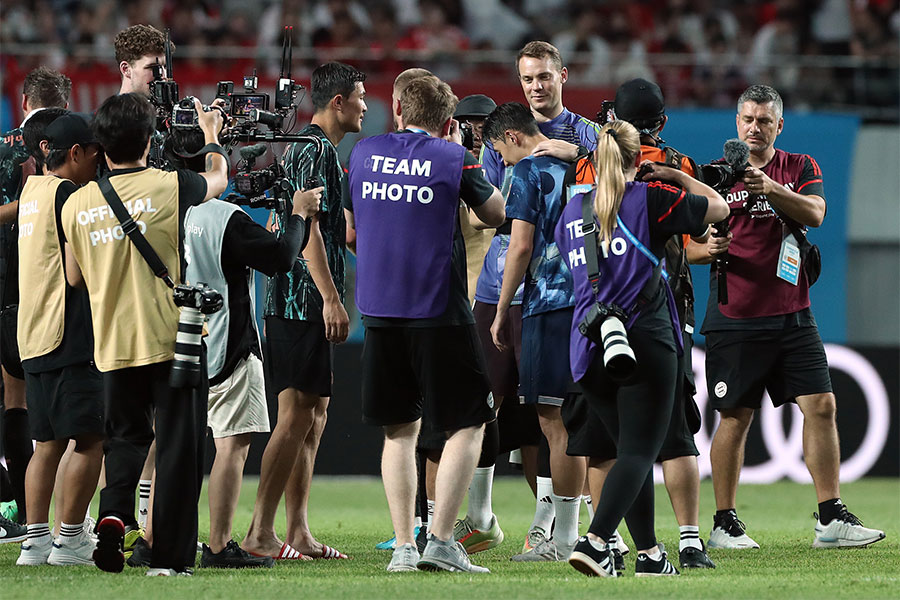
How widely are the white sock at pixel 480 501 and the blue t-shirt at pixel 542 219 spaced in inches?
42.0


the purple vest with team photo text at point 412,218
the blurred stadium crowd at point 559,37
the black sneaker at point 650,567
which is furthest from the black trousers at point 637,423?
the blurred stadium crowd at point 559,37

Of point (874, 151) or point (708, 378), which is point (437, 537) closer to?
point (708, 378)

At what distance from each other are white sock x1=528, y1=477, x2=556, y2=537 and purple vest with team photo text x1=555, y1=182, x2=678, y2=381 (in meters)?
1.46

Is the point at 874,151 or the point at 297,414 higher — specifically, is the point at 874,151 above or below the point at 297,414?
above

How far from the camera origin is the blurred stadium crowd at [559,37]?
14.1 m

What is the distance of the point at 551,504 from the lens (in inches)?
290

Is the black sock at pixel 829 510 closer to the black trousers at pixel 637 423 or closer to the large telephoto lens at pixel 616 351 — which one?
the black trousers at pixel 637 423

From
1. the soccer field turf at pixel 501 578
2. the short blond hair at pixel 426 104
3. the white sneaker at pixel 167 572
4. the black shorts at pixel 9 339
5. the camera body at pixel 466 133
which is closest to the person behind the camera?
the soccer field turf at pixel 501 578

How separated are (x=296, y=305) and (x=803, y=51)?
1086cm

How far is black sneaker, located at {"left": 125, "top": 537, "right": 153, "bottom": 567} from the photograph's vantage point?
649 cm

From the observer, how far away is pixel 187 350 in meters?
5.76

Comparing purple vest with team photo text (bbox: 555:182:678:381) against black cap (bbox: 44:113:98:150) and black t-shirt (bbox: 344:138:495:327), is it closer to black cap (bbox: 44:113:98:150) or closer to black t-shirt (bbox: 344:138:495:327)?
black t-shirt (bbox: 344:138:495:327)

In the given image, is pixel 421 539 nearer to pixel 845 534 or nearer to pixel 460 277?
pixel 460 277

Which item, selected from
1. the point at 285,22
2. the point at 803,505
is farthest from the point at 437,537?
the point at 285,22
